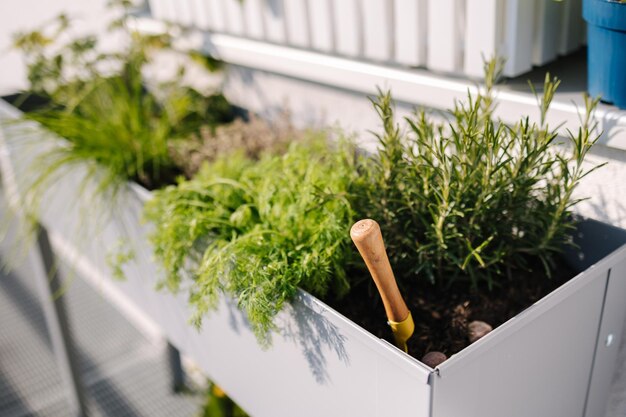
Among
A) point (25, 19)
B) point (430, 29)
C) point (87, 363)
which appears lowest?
point (87, 363)

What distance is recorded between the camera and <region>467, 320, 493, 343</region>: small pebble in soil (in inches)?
31.4

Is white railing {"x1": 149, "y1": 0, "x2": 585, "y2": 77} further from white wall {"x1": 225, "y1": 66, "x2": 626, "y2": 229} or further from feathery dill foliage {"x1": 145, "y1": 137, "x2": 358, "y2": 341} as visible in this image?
feathery dill foliage {"x1": 145, "y1": 137, "x2": 358, "y2": 341}

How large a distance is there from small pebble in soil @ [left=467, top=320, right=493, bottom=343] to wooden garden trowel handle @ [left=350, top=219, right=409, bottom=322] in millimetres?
102

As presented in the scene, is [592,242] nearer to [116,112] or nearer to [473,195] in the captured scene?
A: [473,195]

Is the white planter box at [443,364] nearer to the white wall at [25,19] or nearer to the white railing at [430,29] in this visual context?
the white railing at [430,29]

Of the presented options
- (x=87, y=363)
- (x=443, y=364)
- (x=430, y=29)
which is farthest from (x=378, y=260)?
(x=87, y=363)

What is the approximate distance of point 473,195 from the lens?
793mm

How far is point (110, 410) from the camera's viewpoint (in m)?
2.21

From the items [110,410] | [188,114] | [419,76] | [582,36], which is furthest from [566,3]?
[110,410]

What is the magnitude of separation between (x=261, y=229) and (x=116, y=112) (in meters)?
0.56

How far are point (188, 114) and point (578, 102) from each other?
791 mm

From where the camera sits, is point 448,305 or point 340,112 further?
point 340,112

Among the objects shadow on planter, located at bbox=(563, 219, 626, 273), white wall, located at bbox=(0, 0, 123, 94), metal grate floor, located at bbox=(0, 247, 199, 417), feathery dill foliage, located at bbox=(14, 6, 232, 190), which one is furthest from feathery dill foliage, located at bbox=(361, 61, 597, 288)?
metal grate floor, located at bbox=(0, 247, 199, 417)

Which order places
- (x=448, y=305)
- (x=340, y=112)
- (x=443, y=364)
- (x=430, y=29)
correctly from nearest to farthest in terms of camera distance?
(x=443, y=364)
(x=448, y=305)
(x=430, y=29)
(x=340, y=112)
